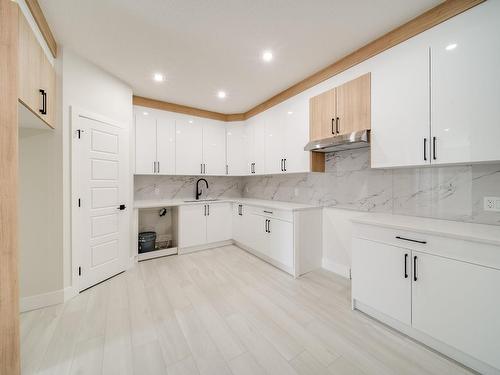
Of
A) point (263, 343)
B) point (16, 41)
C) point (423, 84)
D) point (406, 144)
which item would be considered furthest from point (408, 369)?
point (16, 41)

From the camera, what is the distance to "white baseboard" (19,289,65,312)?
6.31 ft

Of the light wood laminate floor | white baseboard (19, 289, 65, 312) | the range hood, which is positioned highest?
the range hood

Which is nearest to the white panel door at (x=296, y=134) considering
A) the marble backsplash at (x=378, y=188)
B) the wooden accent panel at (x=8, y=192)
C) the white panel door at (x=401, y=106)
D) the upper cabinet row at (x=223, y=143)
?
the upper cabinet row at (x=223, y=143)

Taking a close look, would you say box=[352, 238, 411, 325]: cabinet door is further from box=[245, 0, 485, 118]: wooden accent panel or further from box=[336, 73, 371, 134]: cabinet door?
box=[245, 0, 485, 118]: wooden accent panel

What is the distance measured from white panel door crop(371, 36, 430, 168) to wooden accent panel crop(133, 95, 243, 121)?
2.68 metres

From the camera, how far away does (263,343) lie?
1547 mm

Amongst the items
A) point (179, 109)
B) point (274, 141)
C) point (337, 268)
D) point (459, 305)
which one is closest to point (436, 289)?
point (459, 305)

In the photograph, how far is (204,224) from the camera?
361cm

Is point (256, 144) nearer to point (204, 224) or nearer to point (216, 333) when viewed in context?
point (204, 224)

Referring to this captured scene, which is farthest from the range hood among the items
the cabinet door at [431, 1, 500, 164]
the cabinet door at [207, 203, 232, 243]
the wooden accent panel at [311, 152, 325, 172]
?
the cabinet door at [207, 203, 232, 243]

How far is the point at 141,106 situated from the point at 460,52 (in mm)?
3805

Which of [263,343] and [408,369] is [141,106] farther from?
[408,369]

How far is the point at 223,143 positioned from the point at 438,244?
3.55m

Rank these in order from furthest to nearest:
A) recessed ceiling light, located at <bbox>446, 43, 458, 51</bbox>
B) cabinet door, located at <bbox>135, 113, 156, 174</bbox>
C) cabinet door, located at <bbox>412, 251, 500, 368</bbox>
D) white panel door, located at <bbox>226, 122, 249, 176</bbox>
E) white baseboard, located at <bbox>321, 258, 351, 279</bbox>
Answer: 1. white panel door, located at <bbox>226, 122, 249, 176</bbox>
2. cabinet door, located at <bbox>135, 113, 156, 174</bbox>
3. white baseboard, located at <bbox>321, 258, 351, 279</bbox>
4. recessed ceiling light, located at <bbox>446, 43, 458, 51</bbox>
5. cabinet door, located at <bbox>412, 251, 500, 368</bbox>
